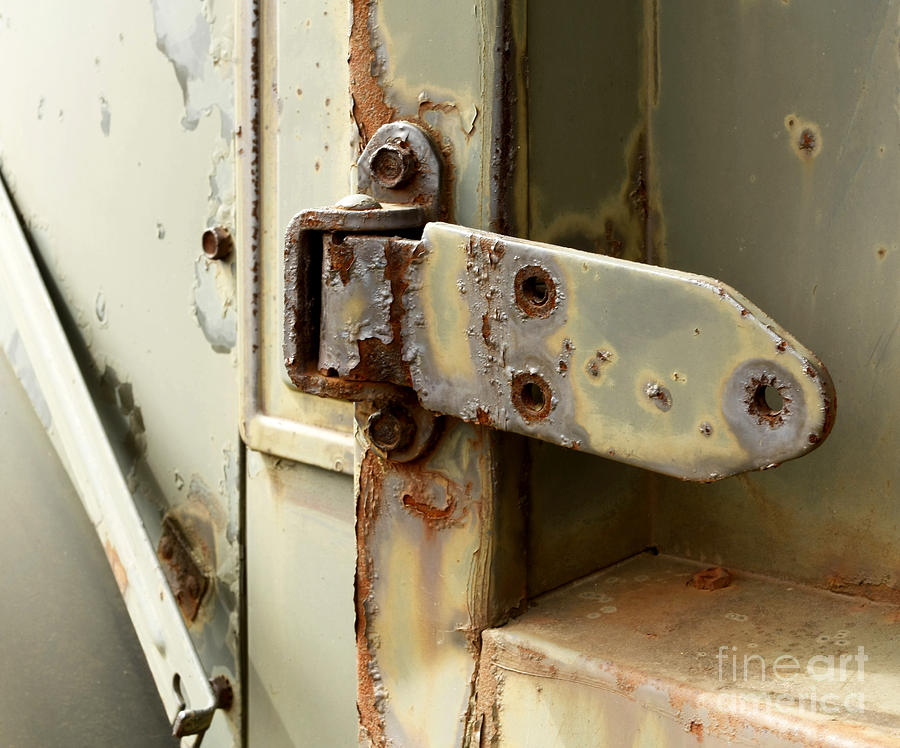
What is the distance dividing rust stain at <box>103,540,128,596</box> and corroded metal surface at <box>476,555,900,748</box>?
581 millimetres

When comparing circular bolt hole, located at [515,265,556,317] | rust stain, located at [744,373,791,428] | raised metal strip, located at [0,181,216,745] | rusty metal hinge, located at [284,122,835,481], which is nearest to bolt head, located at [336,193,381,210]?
rusty metal hinge, located at [284,122,835,481]

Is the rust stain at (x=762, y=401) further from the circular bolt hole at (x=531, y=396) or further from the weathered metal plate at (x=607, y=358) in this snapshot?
the circular bolt hole at (x=531, y=396)

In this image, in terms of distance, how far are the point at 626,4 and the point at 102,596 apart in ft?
2.74

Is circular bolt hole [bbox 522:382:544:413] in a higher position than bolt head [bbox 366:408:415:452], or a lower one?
higher

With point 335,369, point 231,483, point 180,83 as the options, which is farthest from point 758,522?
point 180,83

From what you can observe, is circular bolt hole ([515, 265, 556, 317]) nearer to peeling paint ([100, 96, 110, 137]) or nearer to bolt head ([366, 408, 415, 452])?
bolt head ([366, 408, 415, 452])

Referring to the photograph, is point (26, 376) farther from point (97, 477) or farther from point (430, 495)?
point (430, 495)

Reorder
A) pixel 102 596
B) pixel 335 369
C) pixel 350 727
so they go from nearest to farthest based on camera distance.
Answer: pixel 335 369 < pixel 350 727 < pixel 102 596

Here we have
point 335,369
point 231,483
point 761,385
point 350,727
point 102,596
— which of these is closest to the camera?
point 761,385

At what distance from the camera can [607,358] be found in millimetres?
493

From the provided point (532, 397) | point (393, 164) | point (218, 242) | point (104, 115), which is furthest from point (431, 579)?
point (104, 115)

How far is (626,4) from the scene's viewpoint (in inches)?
24.3

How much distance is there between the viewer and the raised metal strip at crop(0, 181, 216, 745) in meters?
0.99

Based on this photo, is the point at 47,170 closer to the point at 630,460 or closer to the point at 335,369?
the point at 335,369
